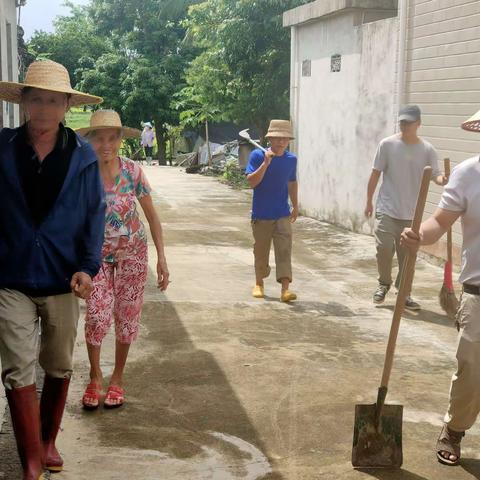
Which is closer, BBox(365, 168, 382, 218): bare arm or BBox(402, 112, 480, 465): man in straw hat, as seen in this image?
BBox(402, 112, 480, 465): man in straw hat

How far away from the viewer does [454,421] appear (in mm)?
→ 4148

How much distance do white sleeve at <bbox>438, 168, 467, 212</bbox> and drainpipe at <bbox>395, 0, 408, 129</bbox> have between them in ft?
23.5

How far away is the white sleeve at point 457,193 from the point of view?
12.9ft

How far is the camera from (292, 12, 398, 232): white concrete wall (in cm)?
1150

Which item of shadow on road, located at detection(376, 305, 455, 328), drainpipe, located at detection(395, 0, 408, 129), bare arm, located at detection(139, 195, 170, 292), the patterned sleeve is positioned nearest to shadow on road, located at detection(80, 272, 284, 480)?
bare arm, located at detection(139, 195, 170, 292)

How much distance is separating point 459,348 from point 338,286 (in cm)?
455

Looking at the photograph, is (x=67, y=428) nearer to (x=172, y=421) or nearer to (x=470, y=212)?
(x=172, y=421)

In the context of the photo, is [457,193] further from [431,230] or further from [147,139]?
[147,139]

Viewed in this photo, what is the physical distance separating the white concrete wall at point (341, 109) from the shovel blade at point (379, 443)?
7609 millimetres

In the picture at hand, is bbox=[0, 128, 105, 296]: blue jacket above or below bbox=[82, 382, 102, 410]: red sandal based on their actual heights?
above

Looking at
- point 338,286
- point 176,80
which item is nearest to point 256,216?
point 338,286

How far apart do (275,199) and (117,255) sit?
319 cm

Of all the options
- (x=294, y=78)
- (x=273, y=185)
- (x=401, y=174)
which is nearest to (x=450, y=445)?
(x=401, y=174)

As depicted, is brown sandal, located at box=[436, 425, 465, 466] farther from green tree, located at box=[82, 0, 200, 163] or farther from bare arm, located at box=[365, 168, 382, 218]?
green tree, located at box=[82, 0, 200, 163]
